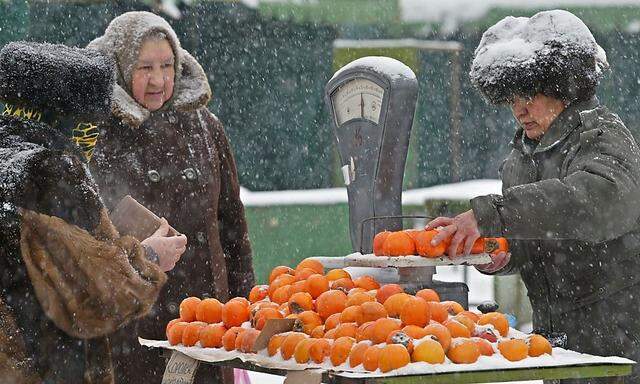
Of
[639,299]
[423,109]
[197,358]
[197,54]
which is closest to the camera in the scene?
[197,358]

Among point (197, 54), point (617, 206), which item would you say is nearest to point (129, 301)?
point (617, 206)

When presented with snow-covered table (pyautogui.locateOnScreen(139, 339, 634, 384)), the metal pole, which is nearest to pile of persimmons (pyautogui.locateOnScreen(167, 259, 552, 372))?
snow-covered table (pyautogui.locateOnScreen(139, 339, 634, 384))

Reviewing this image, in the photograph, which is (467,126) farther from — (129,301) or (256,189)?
(129,301)

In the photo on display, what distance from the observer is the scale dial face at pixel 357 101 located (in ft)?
13.3

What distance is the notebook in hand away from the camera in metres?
3.20

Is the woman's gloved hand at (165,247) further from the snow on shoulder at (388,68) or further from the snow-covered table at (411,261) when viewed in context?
the snow on shoulder at (388,68)

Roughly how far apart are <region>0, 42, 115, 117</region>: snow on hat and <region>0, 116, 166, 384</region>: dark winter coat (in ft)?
0.23

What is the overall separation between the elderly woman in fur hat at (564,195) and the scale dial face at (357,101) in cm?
50

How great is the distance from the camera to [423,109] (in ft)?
32.2

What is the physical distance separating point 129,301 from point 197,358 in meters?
0.34

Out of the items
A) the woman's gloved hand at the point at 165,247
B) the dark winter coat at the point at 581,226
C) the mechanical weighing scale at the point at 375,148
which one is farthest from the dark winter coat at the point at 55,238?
the dark winter coat at the point at 581,226

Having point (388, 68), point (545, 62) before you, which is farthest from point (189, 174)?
point (545, 62)

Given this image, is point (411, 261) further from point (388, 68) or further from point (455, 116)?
point (455, 116)

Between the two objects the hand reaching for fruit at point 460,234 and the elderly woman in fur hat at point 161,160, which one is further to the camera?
the elderly woman in fur hat at point 161,160
